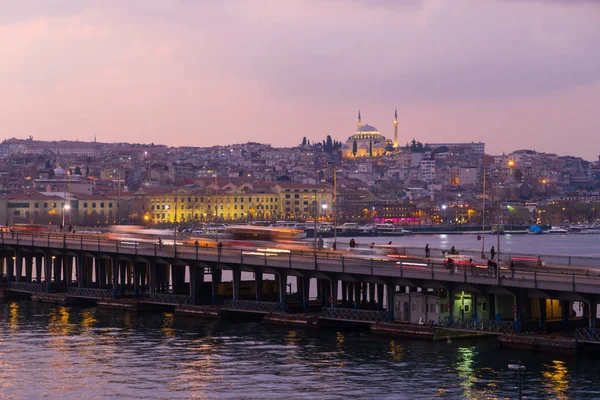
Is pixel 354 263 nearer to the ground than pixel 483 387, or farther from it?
farther from it

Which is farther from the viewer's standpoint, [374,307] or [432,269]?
[374,307]

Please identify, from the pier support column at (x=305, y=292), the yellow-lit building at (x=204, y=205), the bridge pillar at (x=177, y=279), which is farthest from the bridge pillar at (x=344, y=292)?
the yellow-lit building at (x=204, y=205)

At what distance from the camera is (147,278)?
57.8 meters

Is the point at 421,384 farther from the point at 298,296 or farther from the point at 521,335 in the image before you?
the point at 298,296

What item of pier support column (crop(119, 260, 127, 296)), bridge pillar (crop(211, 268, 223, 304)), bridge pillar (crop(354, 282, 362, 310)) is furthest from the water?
bridge pillar (crop(354, 282, 362, 310))

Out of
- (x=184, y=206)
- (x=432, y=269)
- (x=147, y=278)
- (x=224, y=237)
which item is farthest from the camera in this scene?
(x=184, y=206)

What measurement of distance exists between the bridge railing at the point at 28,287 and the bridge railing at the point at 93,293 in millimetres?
2672

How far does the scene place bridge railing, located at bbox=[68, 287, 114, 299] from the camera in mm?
54344

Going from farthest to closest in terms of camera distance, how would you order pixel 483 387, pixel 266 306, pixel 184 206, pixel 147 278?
pixel 184 206, pixel 147 278, pixel 266 306, pixel 483 387

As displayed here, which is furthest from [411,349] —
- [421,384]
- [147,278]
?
[147,278]

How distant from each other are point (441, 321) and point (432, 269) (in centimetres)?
186

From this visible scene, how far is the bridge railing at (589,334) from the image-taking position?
36438 millimetres

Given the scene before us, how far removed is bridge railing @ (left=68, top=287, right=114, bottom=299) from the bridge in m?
0.05

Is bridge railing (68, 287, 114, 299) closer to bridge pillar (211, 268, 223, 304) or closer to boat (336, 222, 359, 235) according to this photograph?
bridge pillar (211, 268, 223, 304)
